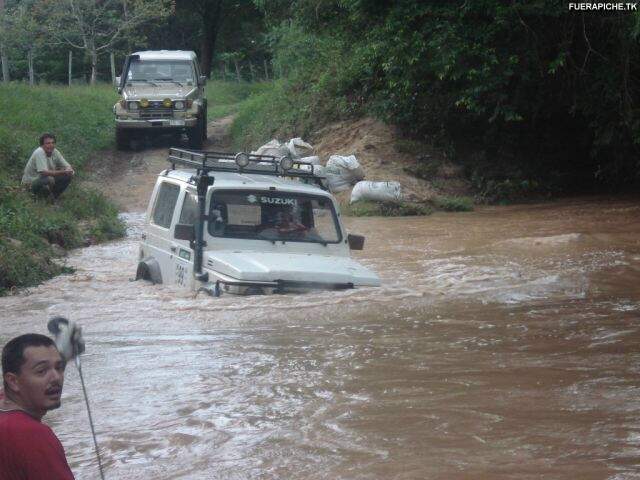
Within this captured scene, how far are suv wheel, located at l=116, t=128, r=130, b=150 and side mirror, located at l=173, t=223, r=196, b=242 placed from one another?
44.1 ft

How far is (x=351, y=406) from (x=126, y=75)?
16743 mm

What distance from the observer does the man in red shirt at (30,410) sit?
101 inches

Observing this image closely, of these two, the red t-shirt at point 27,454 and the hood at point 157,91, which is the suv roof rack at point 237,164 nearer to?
the red t-shirt at point 27,454

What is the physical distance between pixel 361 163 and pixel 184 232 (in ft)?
32.4

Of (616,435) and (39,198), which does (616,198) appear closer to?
(39,198)

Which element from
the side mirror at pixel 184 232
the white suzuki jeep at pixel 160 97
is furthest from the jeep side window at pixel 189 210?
the white suzuki jeep at pixel 160 97

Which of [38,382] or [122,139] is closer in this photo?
[38,382]

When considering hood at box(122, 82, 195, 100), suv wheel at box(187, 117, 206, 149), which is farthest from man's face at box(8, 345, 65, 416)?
suv wheel at box(187, 117, 206, 149)

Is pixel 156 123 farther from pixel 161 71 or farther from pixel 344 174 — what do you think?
pixel 344 174

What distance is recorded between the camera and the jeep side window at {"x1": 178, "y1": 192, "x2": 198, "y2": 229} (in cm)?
824

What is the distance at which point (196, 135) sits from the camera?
69.5 feet

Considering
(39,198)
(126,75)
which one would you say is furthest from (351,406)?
(126,75)

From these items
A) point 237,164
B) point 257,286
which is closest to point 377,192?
point 237,164

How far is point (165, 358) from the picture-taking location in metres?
6.66
